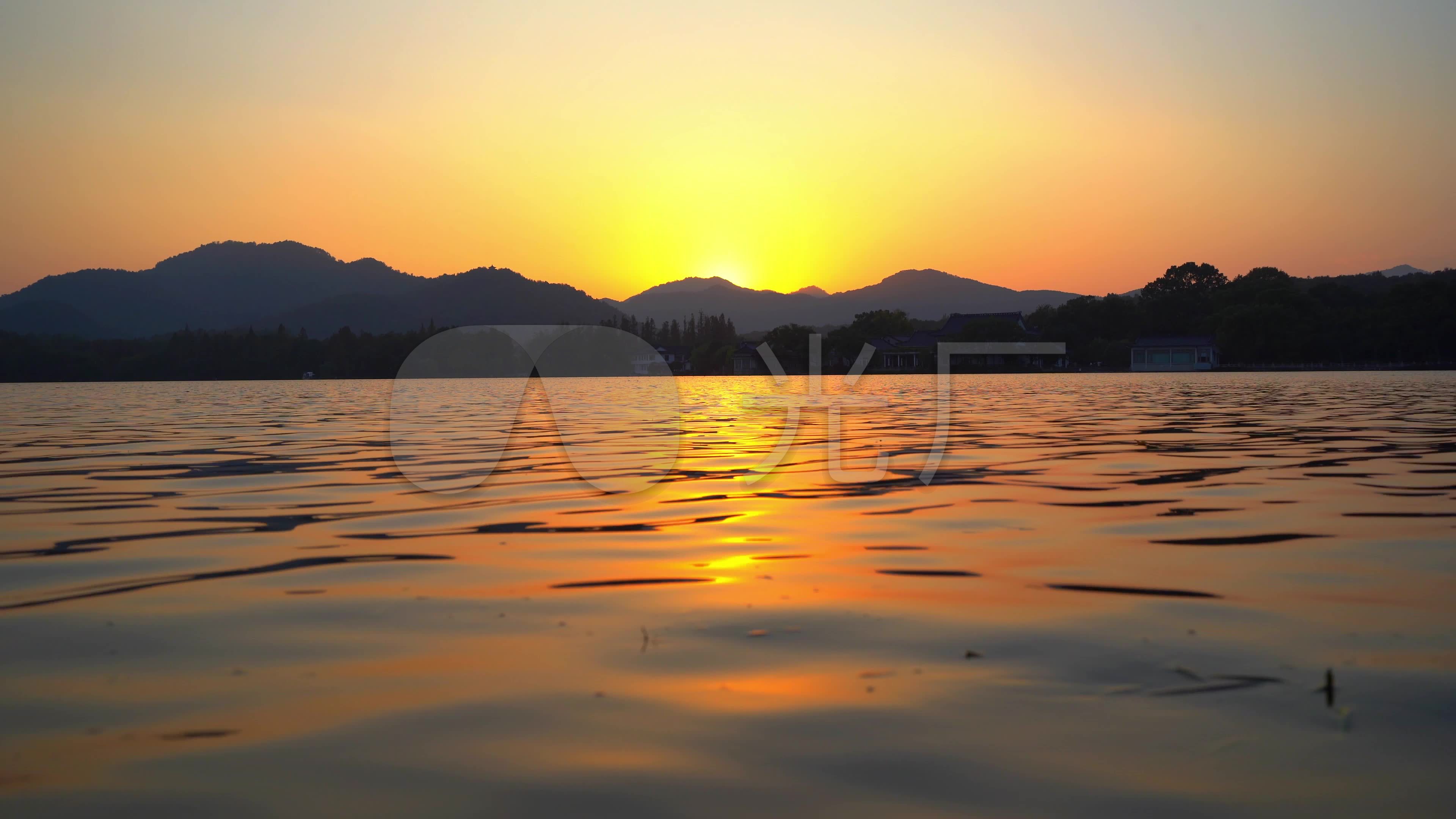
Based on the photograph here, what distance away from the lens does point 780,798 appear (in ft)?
8.82

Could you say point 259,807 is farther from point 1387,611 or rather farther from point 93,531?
point 93,531

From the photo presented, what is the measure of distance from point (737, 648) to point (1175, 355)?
10718 cm

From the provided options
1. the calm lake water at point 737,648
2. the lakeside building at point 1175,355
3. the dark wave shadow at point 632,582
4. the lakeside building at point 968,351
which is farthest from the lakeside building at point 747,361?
the dark wave shadow at point 632,582

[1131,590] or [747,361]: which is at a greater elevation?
[747,361]

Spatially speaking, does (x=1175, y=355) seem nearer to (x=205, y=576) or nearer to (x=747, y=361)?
(x=747, y=361)

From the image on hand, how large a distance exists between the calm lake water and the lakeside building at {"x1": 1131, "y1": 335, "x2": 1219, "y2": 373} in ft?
319

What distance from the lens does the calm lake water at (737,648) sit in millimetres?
2791

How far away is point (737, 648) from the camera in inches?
163

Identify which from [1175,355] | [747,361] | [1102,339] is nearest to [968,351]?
[1102,339]

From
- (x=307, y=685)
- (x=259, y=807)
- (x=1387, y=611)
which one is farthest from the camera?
(x=1387, y=611)

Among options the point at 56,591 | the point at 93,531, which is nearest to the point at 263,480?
the point at 93,531

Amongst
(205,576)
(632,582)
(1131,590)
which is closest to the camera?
(1131,590)

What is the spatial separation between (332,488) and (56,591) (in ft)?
15.9

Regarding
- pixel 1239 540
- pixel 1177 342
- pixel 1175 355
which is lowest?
pixel 1239 540
